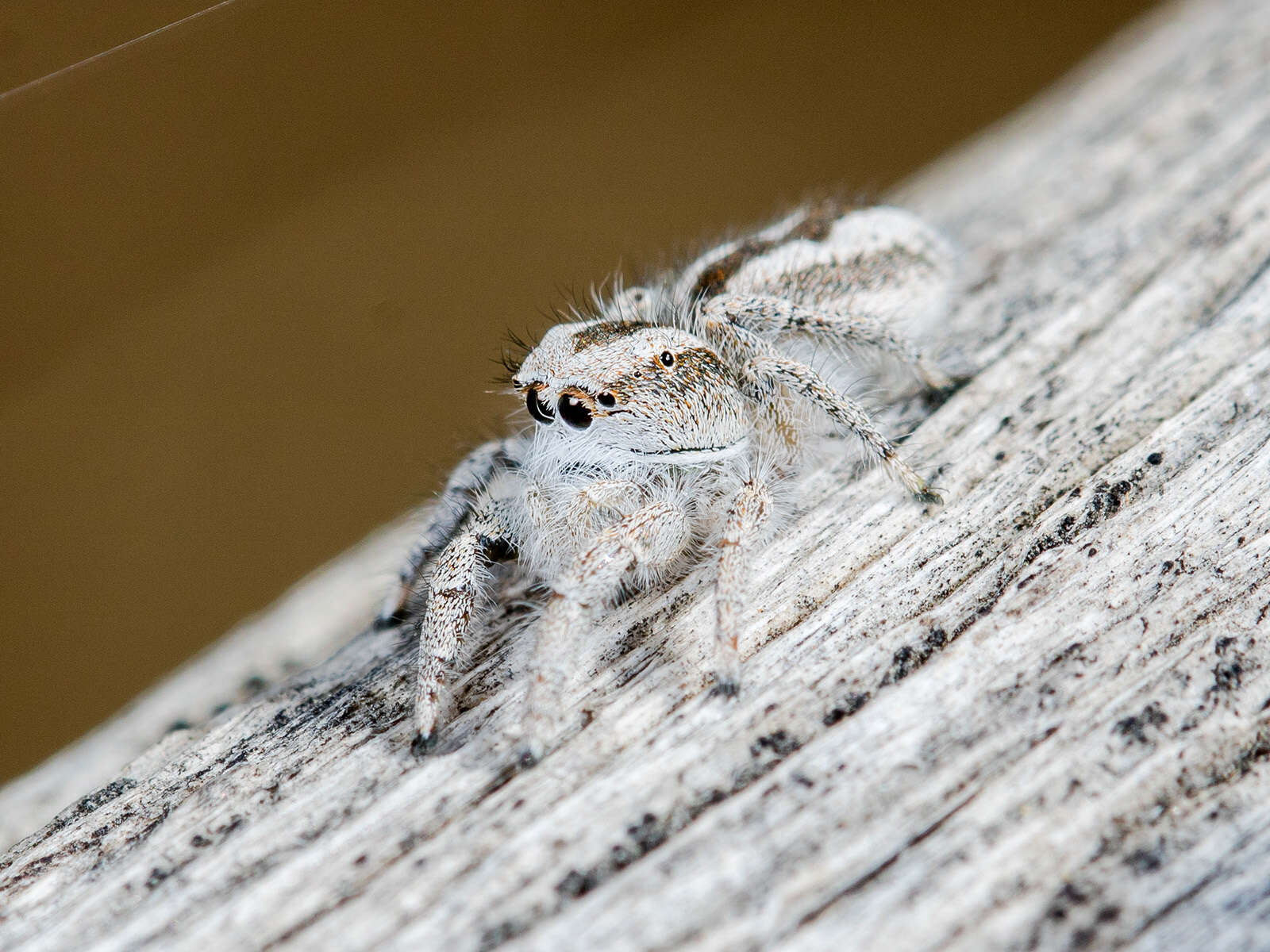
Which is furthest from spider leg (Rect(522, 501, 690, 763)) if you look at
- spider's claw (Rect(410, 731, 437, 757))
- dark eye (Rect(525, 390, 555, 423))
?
dark eye (Rect(525, 390, 555, 423))

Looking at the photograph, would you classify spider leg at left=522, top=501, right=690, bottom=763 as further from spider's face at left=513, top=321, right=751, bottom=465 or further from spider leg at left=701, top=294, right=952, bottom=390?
spider leg at left=701, top=294, right=952, bottom=390

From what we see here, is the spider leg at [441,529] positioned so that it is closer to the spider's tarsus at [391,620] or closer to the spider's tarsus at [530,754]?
the spider's tarsus at [391,620]

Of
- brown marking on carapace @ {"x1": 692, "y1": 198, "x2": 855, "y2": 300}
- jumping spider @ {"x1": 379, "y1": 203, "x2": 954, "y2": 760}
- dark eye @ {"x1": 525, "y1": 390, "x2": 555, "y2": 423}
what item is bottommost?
jumping spider @ {"x1": 379, "y1": 203, "x2": 954, "y2": 760}

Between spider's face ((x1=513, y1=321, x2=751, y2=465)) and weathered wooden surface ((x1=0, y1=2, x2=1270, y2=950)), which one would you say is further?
spider's face ((x1=513, y1=321, x2=751, y2=465))

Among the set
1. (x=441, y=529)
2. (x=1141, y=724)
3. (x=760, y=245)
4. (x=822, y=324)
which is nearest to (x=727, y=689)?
(x=1141, y=724)

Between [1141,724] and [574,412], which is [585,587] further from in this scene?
[1141,724]

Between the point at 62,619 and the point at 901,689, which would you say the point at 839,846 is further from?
the point at 62,619

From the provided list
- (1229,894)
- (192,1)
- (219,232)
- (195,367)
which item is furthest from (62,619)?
(1229,894)
